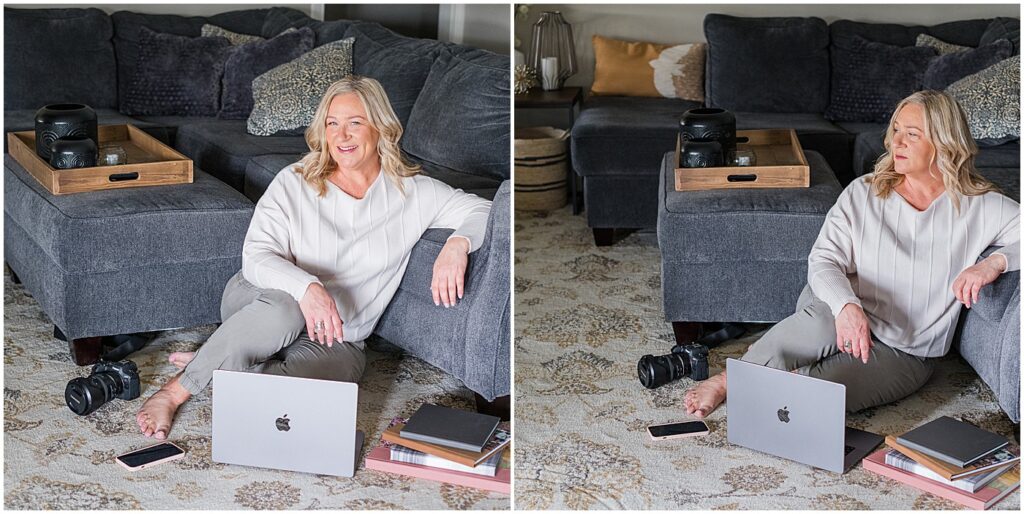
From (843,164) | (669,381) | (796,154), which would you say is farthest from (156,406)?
(843,164)

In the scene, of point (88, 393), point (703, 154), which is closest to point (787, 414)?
point (703, 154)

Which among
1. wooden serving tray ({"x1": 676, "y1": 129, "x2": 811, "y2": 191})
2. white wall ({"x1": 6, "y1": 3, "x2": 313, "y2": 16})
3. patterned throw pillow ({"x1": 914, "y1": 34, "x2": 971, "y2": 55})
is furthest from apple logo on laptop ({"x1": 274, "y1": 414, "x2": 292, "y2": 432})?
patterned throw pillow ({"x1": 914, "y1": 34, "x2": 971, "y2": 55})

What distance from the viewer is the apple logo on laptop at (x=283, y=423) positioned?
2.08 meters

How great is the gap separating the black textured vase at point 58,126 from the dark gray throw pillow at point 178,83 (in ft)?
4.06

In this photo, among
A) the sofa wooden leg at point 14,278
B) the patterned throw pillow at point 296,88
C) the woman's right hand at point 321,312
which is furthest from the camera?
the patterned throw pillow at point 296,88

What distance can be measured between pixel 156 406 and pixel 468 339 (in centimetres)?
68

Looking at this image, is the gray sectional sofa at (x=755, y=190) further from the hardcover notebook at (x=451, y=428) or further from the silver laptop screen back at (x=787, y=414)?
the hardcover notebook at (x=451, y=428)

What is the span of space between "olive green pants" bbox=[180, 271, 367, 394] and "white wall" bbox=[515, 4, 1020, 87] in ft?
8.45

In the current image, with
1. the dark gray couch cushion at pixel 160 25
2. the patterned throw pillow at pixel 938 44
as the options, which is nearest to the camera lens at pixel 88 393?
the dark gray couch cushion at pixel 160 25

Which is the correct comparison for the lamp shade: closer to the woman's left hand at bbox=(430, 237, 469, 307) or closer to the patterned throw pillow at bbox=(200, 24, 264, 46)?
the patterned throw pillow at bbox=(200, 24, 264, 46)

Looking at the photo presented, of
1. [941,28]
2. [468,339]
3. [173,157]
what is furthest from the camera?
[941,28]

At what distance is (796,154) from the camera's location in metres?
3.11

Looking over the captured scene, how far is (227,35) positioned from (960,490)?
3301mm

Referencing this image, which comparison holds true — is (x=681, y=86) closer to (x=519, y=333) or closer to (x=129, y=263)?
(x=519, y=333)
